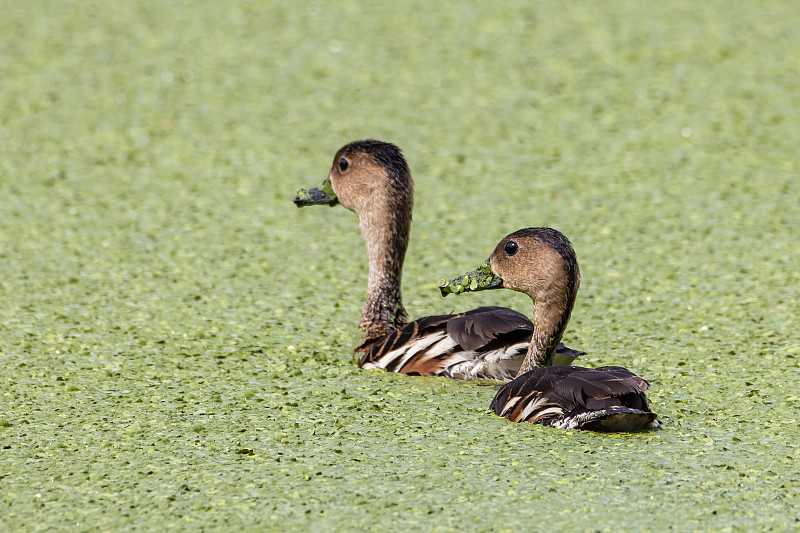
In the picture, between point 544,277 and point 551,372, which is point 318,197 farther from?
point 551,372

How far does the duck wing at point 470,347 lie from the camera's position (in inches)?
182

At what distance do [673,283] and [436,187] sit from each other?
195cm

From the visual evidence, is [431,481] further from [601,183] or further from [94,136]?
[94,136]

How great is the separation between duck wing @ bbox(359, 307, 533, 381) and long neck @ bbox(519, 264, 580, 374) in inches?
4.9

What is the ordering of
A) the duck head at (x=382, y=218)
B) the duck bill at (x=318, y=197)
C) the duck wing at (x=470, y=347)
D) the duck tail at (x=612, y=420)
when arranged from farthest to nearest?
the duck bill at (x=318, y=197)
the duck head at (x=382, y=218)
the duck wing at (x=470, y=347)
the duck tail at (x=612, y=420)

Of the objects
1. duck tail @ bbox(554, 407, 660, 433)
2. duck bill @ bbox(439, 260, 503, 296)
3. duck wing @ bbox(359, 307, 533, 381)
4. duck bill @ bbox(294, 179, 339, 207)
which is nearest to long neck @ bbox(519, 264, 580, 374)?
duck wing @ bbox(359, 307, 533, 381)

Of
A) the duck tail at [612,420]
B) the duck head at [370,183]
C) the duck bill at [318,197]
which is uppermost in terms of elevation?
the duck head at [370,183]

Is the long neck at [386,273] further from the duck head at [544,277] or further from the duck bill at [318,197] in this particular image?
the duck head at [544,277]

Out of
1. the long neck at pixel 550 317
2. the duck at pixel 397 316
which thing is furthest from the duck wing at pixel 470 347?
the long neck at pixel 550 317

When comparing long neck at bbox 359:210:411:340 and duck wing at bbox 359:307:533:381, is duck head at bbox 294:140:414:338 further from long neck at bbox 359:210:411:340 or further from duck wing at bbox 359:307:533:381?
duck wing at bbox 359:307:533:381

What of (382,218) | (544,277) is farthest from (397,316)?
(544,277)

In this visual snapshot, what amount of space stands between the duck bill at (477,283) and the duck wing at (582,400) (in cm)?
67

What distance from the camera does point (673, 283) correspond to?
5.93 m

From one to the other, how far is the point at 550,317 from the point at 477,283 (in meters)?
0.41
